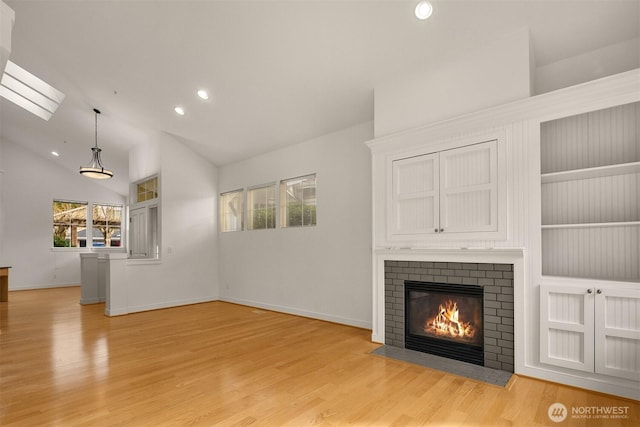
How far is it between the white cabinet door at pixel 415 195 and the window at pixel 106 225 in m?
10.4

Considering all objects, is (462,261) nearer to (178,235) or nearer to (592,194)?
(592,194)

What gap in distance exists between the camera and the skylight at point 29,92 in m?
6.06

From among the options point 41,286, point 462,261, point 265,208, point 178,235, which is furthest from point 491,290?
point 41,286

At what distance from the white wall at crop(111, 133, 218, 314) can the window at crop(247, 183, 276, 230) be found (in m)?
1.14

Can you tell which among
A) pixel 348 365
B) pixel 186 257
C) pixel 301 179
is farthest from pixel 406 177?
pixel 186 257

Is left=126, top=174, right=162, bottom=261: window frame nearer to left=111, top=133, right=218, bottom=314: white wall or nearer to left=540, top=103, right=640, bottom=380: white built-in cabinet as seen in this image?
left=111, top=133, right=218, bottom=314: white wall

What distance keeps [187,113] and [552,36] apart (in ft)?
16.8

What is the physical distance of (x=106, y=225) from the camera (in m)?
11.0

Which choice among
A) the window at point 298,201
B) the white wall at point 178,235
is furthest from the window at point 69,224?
the window at point 298,201

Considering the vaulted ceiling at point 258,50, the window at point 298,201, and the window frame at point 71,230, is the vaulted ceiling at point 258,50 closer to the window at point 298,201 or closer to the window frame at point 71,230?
the window at point 298,201

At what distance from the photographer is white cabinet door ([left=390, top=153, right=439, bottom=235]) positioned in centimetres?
362

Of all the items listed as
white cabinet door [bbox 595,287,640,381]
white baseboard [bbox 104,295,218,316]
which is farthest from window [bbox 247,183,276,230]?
white cabinet door [bbox 595,287,640,381]

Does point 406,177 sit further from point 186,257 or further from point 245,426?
point 186,257

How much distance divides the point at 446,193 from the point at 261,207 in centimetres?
390
